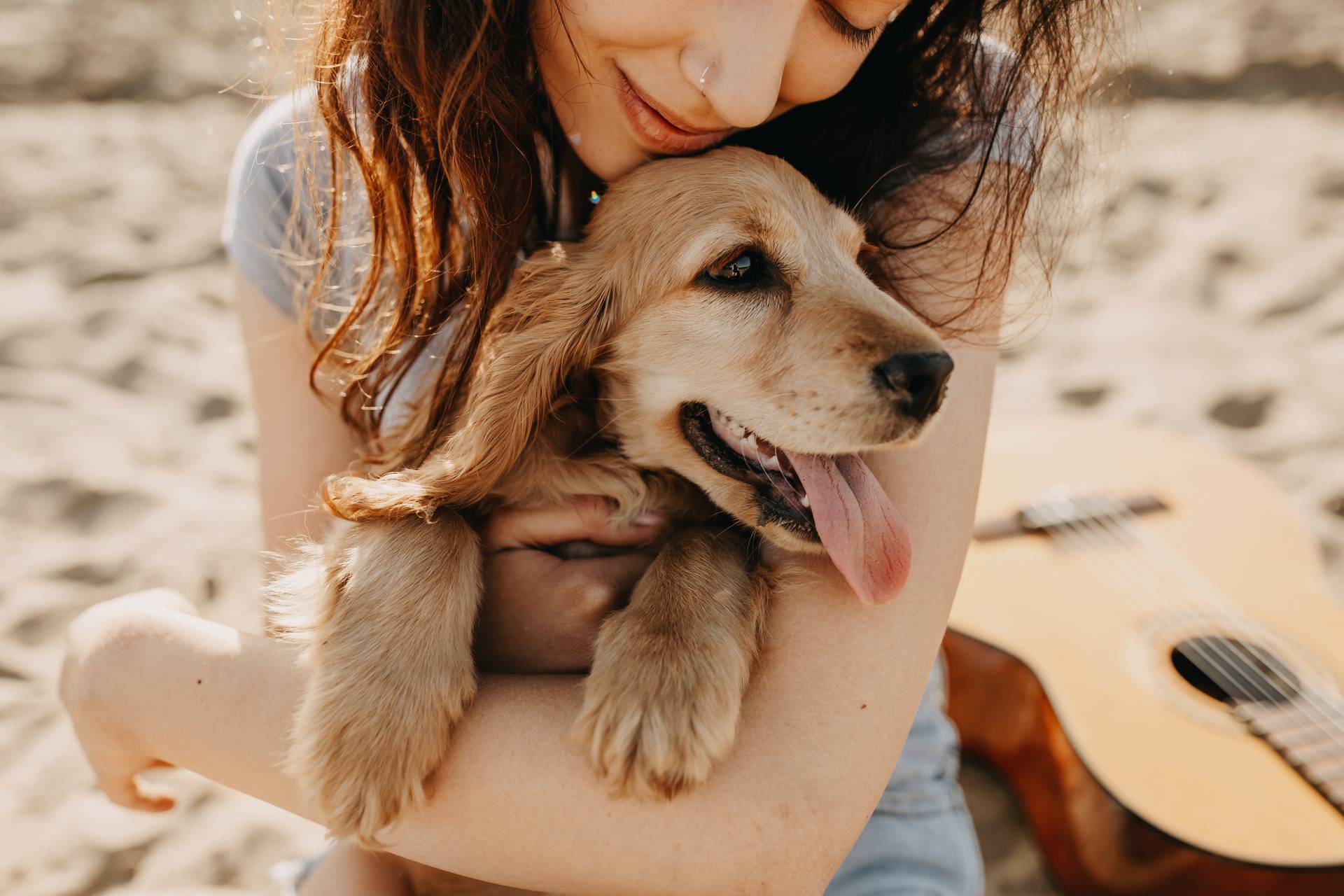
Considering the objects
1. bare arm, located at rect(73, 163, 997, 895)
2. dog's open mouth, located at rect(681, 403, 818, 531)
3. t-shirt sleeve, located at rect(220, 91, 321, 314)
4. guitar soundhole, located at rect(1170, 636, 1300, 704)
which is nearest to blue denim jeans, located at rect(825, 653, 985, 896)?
bare arm, located at rect(73, 163, 997, 895)

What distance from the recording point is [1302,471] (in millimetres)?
3523

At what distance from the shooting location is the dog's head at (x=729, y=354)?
159 cm

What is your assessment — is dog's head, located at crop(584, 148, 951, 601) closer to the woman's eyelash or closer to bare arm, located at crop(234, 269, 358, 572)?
the woman's eyelash

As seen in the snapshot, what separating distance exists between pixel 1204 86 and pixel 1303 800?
490cm

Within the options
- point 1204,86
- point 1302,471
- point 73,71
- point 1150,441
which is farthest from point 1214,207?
point 73,71

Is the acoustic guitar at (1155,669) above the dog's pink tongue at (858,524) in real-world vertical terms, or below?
below

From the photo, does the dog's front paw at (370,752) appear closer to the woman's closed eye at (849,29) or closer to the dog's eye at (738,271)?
the dog's eye at (738,271)

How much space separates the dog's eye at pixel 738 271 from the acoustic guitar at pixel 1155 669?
1.27m

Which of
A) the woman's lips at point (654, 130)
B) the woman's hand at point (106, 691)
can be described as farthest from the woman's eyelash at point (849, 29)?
the woman's hand at point (106, 691)

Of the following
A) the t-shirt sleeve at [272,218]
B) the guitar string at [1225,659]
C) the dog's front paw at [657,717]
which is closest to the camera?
the dog's front paw at [657,717]

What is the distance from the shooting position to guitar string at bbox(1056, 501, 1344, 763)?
233 centimetres

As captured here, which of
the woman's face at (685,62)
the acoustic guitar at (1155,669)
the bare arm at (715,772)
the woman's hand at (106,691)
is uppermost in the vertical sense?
the woman's face at (685,62)

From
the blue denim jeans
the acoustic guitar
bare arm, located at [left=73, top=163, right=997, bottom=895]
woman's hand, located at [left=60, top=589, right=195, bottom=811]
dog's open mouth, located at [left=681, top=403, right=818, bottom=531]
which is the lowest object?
the acoustic guitar

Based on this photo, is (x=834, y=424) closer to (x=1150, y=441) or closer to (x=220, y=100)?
(x=1150, y=441)
